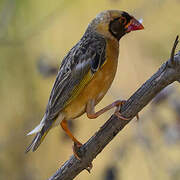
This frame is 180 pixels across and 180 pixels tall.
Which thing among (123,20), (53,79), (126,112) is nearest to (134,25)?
(123,20)

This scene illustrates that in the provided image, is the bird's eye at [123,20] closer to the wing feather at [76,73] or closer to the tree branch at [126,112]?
the wing feather at [76,73]

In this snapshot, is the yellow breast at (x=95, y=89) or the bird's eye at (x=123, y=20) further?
the bird's eye at (x=123, y=20)

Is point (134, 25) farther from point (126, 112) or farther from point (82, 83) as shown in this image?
point (126, 112)

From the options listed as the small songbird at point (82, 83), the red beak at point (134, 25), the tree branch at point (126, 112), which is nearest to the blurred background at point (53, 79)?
the red beak at point (134, 25)

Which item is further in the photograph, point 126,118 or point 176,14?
point 176,14

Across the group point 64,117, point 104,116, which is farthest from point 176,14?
point 64,117

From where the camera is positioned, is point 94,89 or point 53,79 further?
point 53,79

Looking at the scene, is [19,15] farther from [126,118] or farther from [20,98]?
A: [126,118]
